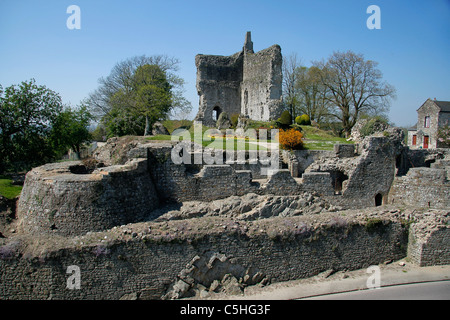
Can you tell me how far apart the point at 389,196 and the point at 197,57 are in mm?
21378

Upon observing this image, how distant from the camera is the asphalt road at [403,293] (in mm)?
8742

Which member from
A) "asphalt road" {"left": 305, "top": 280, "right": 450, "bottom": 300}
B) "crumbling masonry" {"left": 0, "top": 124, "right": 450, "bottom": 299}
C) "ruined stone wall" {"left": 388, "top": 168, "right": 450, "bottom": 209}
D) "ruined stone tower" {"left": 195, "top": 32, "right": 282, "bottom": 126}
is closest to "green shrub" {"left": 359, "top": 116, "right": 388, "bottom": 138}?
"crumbling masonry" {"left": 0, "top": 124, "right": 450, "bottom": 299}

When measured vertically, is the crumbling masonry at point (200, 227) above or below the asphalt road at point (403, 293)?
above

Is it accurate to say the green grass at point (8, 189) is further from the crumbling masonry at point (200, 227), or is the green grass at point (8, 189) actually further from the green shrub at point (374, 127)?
the green shrub at point (374, 127)

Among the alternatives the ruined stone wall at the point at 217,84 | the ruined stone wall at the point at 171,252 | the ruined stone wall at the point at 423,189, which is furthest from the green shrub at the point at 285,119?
the ruined stone wall at the point at 171,252

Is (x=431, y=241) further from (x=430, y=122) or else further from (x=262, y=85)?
(x=430, y=122)

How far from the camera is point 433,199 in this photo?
12.7m

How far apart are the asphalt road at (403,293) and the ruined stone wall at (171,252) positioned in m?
1.00

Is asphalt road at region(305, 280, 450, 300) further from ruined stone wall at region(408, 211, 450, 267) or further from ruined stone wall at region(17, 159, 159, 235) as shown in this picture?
ruined stone wall at region(17, 159, 159, 235)

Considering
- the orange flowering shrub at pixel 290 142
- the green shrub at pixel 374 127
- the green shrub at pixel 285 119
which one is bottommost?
the orange flowering shrub at pixel 290 142

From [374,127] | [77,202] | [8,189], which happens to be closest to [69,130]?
[8,189]

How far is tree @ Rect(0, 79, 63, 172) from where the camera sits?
54.4 ft

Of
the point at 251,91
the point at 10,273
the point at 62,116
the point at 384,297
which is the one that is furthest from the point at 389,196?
the point at 62,116
